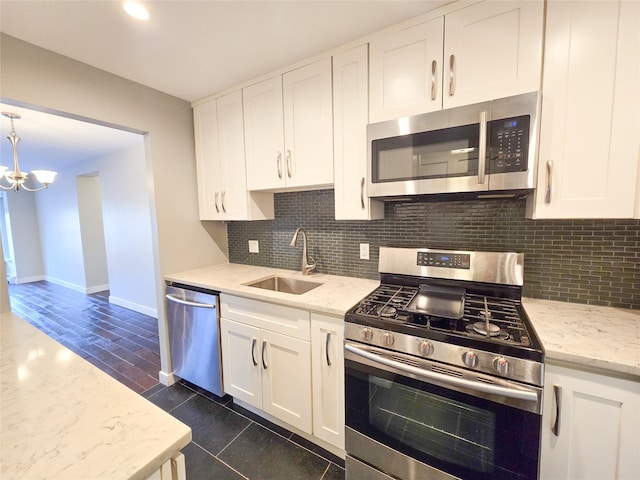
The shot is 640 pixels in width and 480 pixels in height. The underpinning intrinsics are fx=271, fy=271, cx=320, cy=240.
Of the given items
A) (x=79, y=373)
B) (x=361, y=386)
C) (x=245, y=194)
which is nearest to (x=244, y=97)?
(x=245, y=194)

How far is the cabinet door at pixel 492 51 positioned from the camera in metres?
1.16

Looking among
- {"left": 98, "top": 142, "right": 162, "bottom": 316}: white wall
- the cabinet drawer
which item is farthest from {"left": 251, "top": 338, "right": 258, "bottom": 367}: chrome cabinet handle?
{"left": 98, "top": 142, "right": 162, "bottom": 316}: white wall

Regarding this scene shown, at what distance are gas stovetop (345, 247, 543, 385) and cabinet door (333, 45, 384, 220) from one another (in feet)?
1.14

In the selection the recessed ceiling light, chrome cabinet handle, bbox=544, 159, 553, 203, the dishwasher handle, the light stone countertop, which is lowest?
the dishwasher handle

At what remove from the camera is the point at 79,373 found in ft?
2.84

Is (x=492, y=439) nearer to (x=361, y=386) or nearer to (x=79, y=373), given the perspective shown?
(x=361, y=386)

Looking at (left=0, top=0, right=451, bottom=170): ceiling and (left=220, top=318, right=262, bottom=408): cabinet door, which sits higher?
(left=0, top=0, right=451, bottom=170): ceiling

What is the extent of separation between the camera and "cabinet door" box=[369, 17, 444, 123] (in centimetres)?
136

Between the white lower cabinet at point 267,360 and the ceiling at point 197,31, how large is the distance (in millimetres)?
1556

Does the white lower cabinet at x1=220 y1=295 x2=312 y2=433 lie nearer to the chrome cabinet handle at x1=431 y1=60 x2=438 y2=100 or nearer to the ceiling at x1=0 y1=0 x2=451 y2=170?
the chrome cabinet handle at x1=431 y1=60 x2=438 y2=100

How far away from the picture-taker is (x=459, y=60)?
4.27 ft

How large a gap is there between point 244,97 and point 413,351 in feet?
6.67

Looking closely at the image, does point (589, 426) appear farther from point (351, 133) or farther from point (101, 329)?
point (101, 329)

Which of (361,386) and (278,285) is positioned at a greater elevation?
(278,285)
